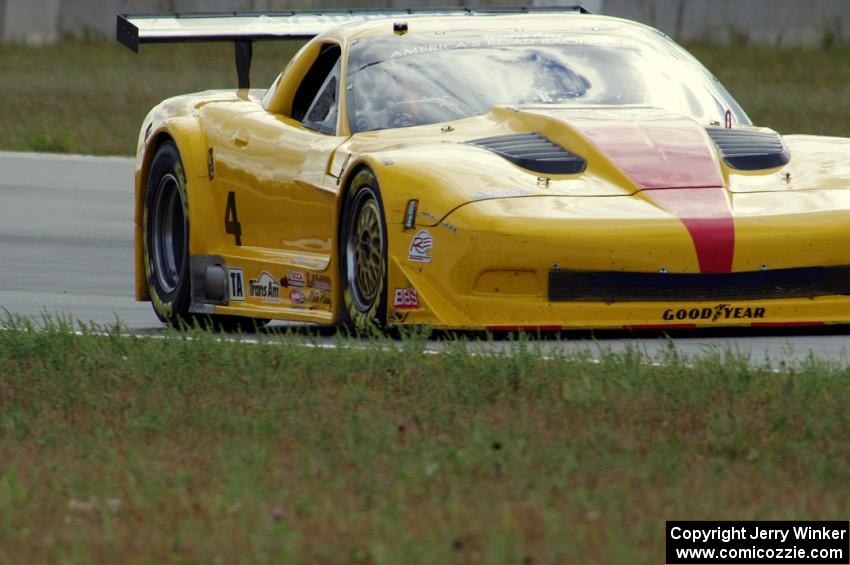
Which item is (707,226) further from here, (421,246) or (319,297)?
(319,297)

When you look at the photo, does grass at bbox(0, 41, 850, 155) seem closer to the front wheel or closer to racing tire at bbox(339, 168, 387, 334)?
the front wheel

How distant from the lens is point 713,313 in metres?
7.41

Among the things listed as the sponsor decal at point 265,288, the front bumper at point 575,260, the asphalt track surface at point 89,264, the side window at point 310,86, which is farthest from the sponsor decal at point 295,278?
the side window at point 310,86

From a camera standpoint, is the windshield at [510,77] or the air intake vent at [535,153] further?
the windshield at [510,77]

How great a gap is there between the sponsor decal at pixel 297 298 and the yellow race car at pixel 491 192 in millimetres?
34

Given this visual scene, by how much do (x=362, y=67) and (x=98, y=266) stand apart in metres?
3.61

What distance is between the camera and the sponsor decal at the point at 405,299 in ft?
24.4

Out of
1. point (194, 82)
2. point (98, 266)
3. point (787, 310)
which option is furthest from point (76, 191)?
point (194, 82)

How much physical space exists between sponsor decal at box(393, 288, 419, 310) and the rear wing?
2683 millimetres

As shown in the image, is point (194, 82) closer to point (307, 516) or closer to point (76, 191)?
point (76, 191)

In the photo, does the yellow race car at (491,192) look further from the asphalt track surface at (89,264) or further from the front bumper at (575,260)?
the asphalt track surface at (89,264)

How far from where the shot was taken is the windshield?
28.1ft

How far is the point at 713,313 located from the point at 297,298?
183 cm

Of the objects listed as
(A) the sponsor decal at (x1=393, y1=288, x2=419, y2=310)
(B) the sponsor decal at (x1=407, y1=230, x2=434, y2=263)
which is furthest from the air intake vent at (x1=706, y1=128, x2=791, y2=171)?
(A) the sponsor decal at (x1=393, y1=288, x2=419, y2=310)
